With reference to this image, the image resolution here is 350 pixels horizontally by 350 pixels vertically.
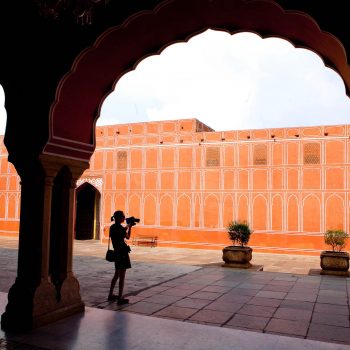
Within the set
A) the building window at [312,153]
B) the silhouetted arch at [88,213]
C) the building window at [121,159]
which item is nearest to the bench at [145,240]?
the building window at [121,159]

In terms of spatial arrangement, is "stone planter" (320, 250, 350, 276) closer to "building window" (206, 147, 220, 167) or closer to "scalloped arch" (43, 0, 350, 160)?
"scalloped arch" (43, 0, 350, 160)

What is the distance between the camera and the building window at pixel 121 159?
22.0 metres

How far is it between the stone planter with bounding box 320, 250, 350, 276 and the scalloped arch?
24.8 ft

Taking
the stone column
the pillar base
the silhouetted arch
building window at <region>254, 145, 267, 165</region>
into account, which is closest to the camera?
the pillar base

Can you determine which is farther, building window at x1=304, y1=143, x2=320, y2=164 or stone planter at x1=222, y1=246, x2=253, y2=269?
building window at x1=304, y1=143, x2=320, y2=164

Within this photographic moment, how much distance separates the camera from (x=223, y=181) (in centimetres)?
1962

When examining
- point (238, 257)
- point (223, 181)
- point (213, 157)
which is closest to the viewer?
point (238, 257)

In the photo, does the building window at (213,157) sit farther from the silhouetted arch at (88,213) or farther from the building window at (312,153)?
the silhouetted arch at (88,213)

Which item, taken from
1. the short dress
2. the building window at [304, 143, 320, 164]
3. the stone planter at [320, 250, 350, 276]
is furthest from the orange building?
the short dress

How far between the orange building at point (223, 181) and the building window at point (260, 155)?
49mm

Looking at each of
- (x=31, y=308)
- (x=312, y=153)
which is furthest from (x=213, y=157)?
(x=31, y=308)

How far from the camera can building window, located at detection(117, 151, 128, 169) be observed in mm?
22031

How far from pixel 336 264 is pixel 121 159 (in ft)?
47.0

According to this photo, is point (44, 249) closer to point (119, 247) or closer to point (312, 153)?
point (119, 247)
